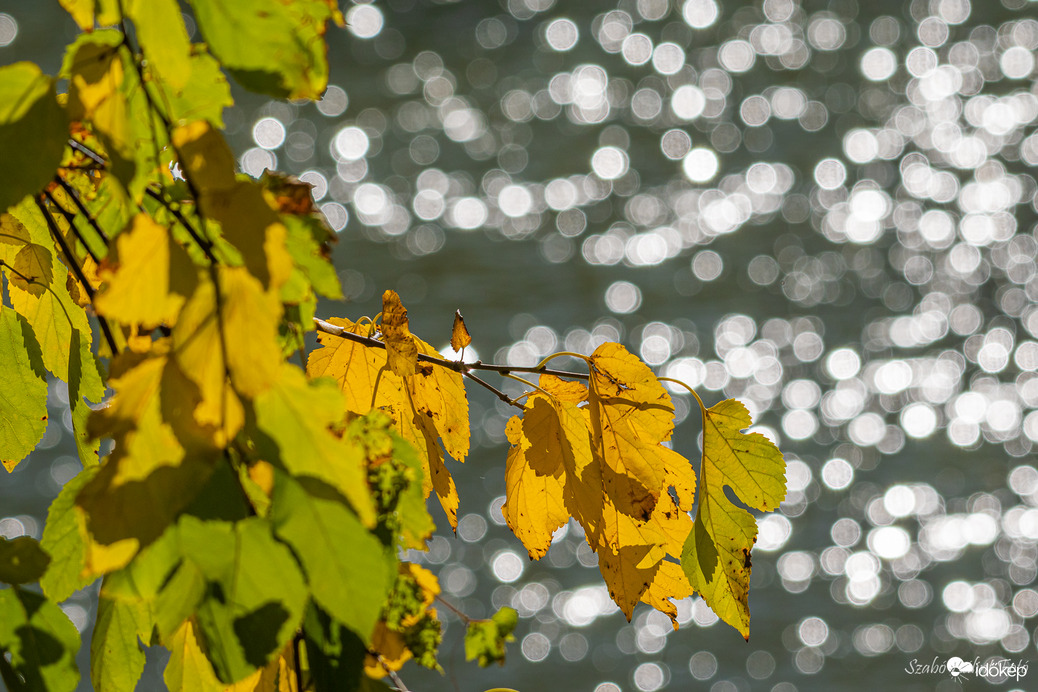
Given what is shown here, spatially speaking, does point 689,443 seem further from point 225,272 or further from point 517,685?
point 225,272

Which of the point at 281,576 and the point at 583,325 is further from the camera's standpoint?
the point at 583,325

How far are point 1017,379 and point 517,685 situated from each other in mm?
3994

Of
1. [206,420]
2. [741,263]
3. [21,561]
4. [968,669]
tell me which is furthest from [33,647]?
[741,263]

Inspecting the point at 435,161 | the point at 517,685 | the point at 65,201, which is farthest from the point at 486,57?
the point at 65,201

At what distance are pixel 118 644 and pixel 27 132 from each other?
0.65ft

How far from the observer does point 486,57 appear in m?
9.18

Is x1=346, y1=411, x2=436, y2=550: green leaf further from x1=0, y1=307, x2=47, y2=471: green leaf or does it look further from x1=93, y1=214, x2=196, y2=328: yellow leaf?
Result: x1=0, y1=307, x2=47, y2=471: green leaf

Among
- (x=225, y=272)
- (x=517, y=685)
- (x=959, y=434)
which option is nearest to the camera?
(x=225, y=272)

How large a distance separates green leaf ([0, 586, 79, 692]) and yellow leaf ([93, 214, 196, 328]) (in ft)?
0.40

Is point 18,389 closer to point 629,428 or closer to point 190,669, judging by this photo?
point 190,669

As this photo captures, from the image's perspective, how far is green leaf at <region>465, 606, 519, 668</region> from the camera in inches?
13.4

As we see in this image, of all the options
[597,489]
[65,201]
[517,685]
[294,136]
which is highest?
[65,201]

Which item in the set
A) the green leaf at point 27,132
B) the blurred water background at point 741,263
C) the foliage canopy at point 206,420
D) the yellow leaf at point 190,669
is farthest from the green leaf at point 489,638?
the blurred water background at point 741,263

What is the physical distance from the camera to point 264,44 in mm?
249
